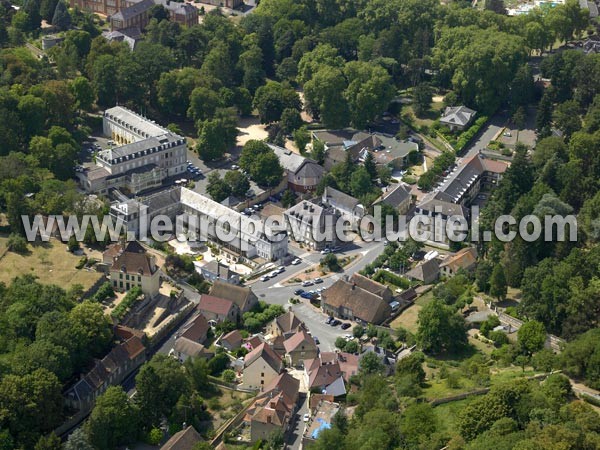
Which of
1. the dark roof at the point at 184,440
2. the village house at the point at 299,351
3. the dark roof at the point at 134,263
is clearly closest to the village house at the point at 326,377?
the village house at the point at 299,351

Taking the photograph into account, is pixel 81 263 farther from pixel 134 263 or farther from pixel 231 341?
pixel 231 341

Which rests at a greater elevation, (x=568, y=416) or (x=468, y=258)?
(x=568, y=416)

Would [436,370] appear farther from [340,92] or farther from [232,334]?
[340,92]

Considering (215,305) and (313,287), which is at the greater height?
(215,305)

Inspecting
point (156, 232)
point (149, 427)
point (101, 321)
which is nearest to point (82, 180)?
point (156, 232)

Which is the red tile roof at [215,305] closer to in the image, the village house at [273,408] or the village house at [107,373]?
the village house at [107,373]

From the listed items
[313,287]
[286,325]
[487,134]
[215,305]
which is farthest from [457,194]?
[215,305]
